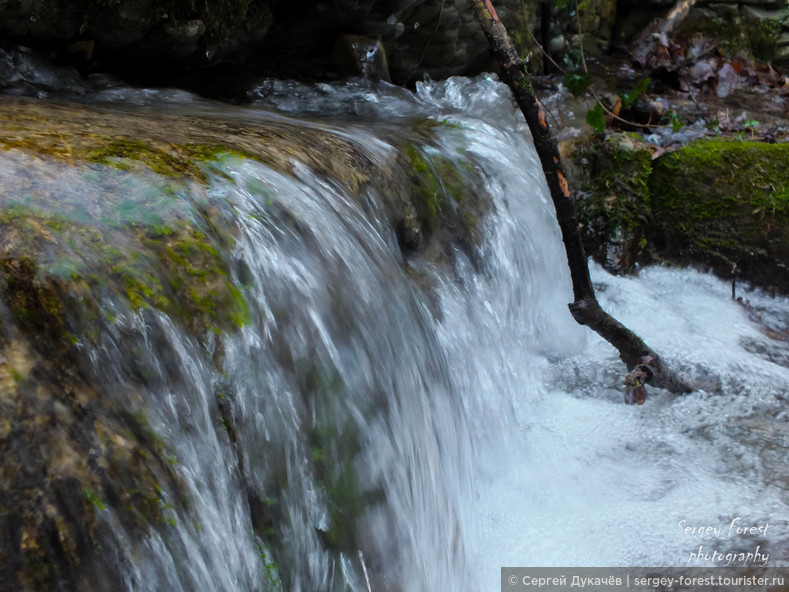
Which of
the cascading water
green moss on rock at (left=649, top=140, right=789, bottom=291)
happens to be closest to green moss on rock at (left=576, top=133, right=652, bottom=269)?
green moss on rock at (left=649, top=140, right=789, bottom=291)

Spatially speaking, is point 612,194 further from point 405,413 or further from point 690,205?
point 405,413

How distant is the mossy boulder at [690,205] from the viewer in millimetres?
4453

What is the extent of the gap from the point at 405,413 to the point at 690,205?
312 cm

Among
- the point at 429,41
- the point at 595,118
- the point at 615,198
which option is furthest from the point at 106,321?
the point at 429,41

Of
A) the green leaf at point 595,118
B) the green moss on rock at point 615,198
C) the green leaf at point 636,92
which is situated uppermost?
the green leaf at point 636,92

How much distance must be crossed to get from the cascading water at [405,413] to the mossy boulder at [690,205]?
616mm

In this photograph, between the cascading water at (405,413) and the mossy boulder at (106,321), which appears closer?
the mossy boulder at (106,321)

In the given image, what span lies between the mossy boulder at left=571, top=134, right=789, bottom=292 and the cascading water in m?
0.62

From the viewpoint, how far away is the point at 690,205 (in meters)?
4.63

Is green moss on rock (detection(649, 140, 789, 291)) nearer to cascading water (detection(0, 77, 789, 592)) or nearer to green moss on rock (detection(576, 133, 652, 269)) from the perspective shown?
green moss on rock (detection(576, 133, 652, 269))

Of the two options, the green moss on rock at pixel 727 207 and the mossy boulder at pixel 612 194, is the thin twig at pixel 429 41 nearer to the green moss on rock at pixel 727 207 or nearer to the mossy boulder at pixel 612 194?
the mossy boulder at pixel 612 194

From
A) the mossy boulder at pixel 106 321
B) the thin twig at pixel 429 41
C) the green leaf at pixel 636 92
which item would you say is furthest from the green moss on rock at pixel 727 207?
the mossy boulder at pixel 106 321

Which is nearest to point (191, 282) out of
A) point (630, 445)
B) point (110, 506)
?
point (110, 506)

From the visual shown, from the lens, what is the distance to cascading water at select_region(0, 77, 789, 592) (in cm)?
167
